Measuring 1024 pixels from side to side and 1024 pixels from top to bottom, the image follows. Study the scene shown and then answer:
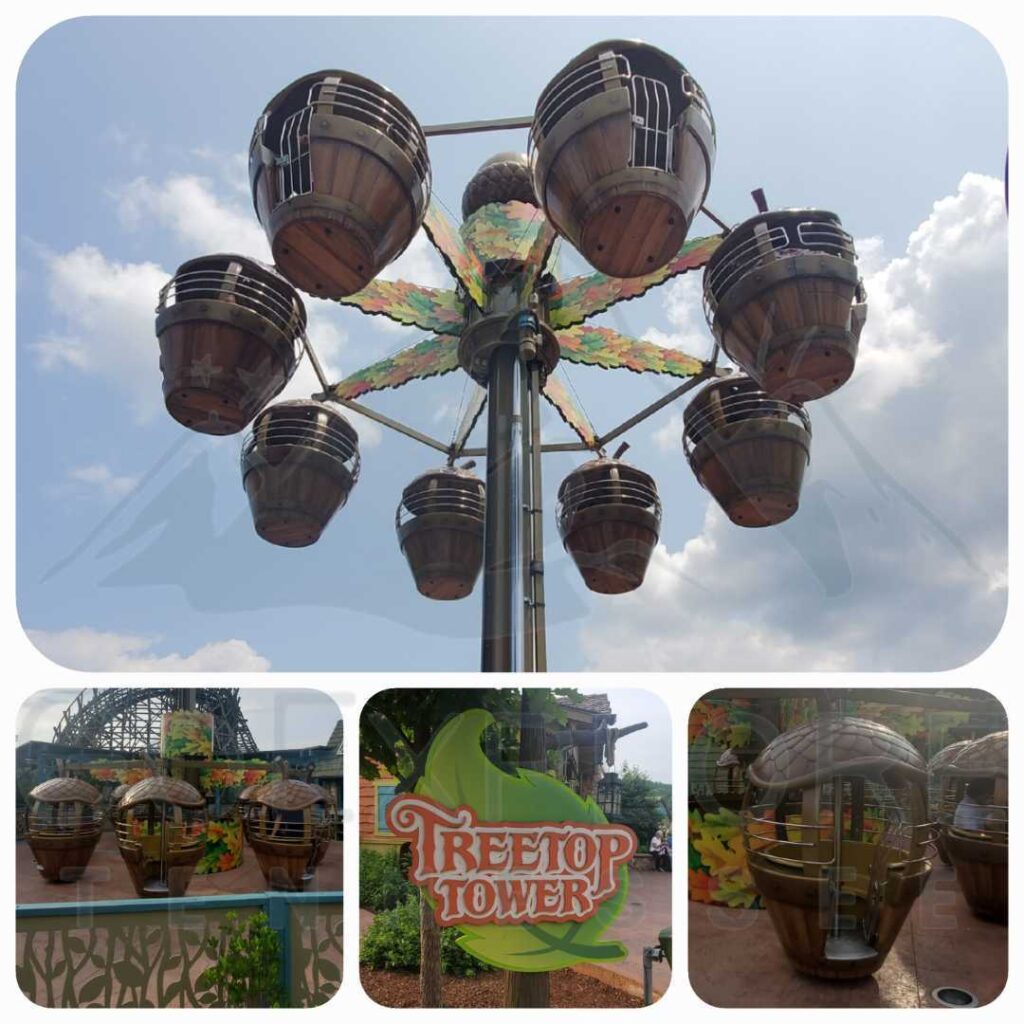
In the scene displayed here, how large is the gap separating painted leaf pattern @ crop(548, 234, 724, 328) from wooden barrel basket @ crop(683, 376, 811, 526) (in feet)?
0.69

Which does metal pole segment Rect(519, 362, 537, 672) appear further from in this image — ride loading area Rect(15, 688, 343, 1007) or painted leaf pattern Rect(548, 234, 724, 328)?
ride loading area Rect(15, 688, 343, 1007)

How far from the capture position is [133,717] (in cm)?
112

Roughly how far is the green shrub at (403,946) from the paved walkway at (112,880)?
78mm

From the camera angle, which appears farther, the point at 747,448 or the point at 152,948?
the point at 747,448

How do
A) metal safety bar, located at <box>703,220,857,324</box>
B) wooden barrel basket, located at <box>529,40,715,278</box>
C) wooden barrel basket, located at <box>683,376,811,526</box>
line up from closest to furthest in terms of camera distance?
wooden barrel basket, located at <box>529,40,715,278</box> < metal safety bar, located at <box>703,220,857,324</box> < wooden barrel basket, located at <box>683,376,811,526</box>

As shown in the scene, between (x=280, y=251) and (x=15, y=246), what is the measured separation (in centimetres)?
36

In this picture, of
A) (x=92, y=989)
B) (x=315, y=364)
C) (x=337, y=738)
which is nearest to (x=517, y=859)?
(x=337, y=738)

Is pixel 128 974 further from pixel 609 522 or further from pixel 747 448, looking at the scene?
pixel 747 448

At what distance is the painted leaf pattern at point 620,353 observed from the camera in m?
1.42

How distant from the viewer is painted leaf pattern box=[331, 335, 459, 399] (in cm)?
146

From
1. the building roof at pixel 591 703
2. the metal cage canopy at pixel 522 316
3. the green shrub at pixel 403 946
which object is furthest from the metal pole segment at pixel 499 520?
the green shrub at pixel 403 946

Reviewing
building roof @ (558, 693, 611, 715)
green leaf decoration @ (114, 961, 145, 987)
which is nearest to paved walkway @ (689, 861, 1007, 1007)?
building roof @ (558, 693, 611, 715)

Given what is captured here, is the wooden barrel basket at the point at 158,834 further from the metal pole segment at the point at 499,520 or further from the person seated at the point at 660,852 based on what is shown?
the person seated at the point at 660,852

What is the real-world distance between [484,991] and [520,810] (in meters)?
0.25
